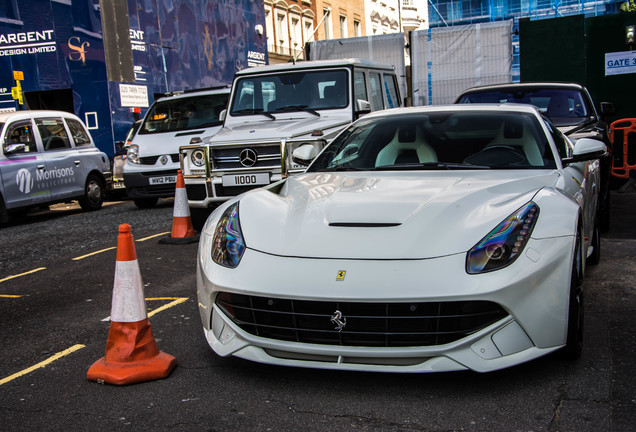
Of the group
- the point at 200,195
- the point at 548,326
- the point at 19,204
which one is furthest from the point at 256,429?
the point at 19,204

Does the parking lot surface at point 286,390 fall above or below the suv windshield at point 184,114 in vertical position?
below

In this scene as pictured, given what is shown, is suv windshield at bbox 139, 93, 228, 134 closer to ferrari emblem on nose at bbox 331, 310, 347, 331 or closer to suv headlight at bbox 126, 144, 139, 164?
suv headlight at bbox 126, 144, 139, 164

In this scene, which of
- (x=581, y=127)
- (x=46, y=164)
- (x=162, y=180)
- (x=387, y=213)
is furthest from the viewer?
(x=46, y=164)

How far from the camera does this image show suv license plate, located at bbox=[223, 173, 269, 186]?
8.41 m

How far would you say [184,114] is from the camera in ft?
43.6

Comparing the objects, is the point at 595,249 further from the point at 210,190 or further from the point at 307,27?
the point at 307,27

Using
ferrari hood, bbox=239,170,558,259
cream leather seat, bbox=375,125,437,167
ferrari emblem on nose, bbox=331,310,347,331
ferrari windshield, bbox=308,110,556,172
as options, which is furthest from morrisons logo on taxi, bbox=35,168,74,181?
ferrari emblem on nose, bbox=331,310,347,331

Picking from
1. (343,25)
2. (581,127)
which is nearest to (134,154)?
(581,127)

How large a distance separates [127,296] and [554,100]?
6.81 metres

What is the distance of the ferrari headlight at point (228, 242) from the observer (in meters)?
3.71

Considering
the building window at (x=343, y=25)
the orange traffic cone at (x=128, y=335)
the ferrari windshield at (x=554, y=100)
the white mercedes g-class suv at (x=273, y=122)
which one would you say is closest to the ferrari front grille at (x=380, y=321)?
the orange traffic cone at (x=128, y=335)

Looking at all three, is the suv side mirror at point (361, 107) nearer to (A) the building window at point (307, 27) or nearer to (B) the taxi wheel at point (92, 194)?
(B) the taxi wheel at point (92, 194)

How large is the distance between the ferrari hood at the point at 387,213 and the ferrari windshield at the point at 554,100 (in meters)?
4.80

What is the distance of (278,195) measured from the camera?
444 cm
